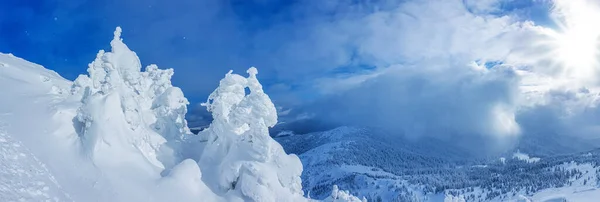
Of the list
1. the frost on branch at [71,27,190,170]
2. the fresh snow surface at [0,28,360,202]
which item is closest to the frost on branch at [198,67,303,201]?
the fresh snow surface at [0,28,360,202]

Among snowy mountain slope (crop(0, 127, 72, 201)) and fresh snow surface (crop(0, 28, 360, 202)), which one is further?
fresh snow surface (crop(0, 28, 360, 202))

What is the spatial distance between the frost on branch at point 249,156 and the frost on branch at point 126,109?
153 inches

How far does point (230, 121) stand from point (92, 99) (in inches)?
384

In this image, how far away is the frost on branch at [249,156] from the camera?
29766mm

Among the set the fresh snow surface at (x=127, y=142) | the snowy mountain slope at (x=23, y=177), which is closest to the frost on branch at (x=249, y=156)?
the fresh snow surface at (x=127, y=142)

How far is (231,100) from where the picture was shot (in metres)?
34.8

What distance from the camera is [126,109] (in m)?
29.9

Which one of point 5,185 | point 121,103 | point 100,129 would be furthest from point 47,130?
point 5,185

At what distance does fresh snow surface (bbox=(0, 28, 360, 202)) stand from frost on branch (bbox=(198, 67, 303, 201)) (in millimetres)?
72

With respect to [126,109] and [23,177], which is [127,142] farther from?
[23,177]

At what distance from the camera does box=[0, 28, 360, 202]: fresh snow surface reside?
76.8 feet

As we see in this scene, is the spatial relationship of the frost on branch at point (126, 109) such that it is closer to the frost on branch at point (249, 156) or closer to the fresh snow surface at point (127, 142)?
the fresh snow surface at point (127, 142)

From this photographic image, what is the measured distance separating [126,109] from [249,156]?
29.4ft

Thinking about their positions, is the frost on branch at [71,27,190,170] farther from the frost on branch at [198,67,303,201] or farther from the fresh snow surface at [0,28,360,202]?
the frost on branch at [198,67,303,201]
